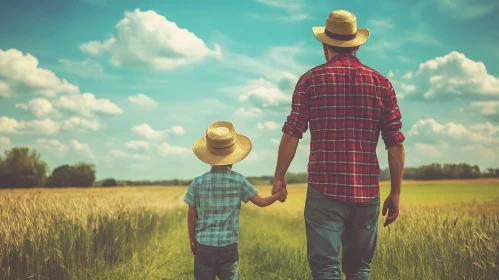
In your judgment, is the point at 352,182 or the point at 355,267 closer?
the point at 352,182

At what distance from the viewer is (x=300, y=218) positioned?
47.0 feet

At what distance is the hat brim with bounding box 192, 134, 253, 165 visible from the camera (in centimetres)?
433

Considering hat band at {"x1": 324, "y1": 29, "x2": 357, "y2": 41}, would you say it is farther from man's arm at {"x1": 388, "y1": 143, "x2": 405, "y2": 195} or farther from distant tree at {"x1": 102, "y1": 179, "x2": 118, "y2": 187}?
distant tree at {"x1": 102, "y1": 179, "x2": 118, "y2": 187}

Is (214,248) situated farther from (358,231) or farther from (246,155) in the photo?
(358,231)

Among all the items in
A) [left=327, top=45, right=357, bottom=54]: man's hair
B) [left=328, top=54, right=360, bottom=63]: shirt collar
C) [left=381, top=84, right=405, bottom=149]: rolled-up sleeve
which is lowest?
[left=381, top=84, right=405, bottom=149]: rolled-up sleeve

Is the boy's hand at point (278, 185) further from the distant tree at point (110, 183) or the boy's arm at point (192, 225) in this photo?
the distant tree at point (110, 183)

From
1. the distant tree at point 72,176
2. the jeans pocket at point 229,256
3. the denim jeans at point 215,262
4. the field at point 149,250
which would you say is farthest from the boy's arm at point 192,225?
the distant tree at point 72,176

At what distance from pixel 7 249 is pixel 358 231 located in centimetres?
471

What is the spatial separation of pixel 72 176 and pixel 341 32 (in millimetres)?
72871

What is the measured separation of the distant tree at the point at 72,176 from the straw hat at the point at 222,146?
66.6 meters

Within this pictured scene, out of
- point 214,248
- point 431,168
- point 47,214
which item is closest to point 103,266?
point 47,214

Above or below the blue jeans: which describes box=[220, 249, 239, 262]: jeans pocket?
below

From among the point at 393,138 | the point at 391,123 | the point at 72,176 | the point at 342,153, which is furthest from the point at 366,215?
the point at 72,176

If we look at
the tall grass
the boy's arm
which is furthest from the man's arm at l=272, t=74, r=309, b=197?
the tall grass
